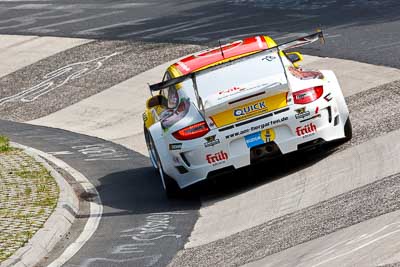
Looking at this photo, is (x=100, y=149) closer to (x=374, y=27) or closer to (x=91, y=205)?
(x=91, y=205)

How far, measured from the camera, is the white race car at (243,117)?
1249 centimetres

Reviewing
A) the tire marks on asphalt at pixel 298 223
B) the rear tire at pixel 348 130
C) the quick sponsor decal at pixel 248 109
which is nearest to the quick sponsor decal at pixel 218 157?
the quick sponsor decal at pixel 248 109

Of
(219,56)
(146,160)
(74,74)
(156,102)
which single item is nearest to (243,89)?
(219,56)

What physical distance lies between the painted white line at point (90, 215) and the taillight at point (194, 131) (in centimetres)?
141

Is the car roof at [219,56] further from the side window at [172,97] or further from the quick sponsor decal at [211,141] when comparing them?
the quick sponsor decal at [211,141]

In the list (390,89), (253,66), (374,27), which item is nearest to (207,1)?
(374,27)

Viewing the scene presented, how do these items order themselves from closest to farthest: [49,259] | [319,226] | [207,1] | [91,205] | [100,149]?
[319,226], [49,259], [91,205], [100,149], [207,1]

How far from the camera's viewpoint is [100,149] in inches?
713

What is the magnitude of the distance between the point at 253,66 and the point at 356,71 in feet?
19.0

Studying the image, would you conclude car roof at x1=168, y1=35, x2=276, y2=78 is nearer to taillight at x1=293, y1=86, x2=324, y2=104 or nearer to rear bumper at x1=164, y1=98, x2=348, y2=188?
taillight at x1=293, y1=86, x2=324, y2=104

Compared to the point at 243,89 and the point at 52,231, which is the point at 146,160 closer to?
the point at 243,89

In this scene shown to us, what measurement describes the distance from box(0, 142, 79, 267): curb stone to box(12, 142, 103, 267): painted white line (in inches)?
7.5

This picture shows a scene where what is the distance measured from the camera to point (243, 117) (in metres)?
12.5

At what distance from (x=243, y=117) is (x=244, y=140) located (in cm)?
26
